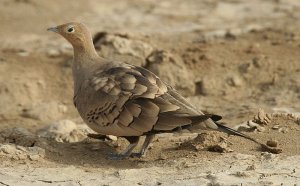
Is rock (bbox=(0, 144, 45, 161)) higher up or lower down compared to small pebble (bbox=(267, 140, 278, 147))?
lower down

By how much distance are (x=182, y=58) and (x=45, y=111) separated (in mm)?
2151

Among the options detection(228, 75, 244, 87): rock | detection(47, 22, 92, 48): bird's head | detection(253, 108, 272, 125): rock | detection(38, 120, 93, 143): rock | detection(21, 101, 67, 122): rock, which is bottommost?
detection(21, 101, 67, 122): rock

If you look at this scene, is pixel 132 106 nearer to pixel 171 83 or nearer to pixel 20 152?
pixel 20 152

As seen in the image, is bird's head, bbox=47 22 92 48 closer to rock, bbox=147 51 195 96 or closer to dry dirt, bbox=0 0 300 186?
dry dirt, bbox=0 0 300 186

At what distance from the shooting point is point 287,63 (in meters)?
10.8

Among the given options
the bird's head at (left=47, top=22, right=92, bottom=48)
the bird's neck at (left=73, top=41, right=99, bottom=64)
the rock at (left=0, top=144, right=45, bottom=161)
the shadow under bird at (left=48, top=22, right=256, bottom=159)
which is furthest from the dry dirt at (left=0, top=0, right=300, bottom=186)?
the bird's head at (left=47, top=22, right=92, bottom=48)

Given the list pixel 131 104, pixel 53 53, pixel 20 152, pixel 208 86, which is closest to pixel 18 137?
pixel 20 152

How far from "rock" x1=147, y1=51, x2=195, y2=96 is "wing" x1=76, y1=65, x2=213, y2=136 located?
313 centimetres

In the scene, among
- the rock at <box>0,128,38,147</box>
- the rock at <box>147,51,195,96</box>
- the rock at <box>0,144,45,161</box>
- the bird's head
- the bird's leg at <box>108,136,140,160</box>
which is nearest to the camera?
the rock at <box>0,144,45,161</box>

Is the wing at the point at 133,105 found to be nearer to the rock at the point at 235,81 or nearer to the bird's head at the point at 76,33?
the bird's head at the point at 76,33

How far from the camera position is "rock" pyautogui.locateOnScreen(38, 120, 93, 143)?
27.3 ft

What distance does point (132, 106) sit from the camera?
700 centimetres

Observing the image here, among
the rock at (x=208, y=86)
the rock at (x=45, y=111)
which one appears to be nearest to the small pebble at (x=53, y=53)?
the rock at (x=45, y=111)

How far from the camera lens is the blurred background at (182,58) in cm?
1030
